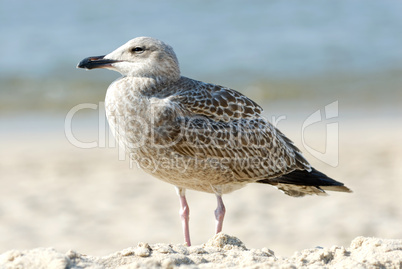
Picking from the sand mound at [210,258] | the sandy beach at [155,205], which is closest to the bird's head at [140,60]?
the sand mound at [210,258]

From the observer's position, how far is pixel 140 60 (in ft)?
19.7

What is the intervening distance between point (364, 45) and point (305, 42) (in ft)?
6.09

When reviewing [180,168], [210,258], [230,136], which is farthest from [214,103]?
[210,258]

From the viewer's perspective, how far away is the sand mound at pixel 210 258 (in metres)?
3.99

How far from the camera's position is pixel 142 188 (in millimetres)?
10008

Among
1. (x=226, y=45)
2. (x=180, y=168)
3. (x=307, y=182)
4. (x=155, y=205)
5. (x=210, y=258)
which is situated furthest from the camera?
(x=226, y=45)

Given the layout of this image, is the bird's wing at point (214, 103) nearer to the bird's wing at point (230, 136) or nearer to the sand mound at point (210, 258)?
the bird's wing at point (230, 136)

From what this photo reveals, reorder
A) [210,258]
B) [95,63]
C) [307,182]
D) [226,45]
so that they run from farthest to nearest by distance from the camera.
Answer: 1. [226,45]
2. [307,182]
3. [95,63]
4. [210,258]

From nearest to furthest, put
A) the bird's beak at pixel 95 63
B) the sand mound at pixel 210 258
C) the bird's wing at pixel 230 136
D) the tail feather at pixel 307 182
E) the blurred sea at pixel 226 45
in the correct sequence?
the sand mound at pixel 210 258 < the bird's wing at pixel 230 136 < the bird's beak at pixel 95 63 < the tail feather at pixel 307 182 < the blurred sea at pixel 226 45

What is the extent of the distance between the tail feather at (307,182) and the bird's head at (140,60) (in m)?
1.44

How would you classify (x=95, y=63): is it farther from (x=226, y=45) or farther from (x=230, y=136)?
(x=226, y=45)

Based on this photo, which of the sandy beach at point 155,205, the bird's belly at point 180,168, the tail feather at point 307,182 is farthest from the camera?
the sandy beach at point 155,205

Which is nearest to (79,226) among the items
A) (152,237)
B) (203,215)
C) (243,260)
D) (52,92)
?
(152,237)

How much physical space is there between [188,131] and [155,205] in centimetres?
390
